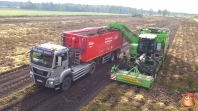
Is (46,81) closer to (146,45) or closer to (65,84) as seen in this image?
(65,84)

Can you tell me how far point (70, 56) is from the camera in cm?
1558

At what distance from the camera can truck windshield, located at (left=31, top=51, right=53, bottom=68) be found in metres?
12.2

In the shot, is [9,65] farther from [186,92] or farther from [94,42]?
[186,92]

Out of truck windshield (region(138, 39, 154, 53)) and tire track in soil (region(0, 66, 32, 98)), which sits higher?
truck windshield (region(138, 39, 154, 53))

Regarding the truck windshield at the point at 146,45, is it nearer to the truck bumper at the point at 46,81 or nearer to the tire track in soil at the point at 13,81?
the truck bumper at the point at 46,81

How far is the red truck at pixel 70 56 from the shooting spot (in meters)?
12.4

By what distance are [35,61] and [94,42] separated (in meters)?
5.81

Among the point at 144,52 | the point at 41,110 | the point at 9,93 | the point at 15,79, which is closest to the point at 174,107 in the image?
the point at 144,52

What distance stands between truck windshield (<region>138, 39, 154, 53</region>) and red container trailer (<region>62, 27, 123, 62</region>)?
10.7 ft

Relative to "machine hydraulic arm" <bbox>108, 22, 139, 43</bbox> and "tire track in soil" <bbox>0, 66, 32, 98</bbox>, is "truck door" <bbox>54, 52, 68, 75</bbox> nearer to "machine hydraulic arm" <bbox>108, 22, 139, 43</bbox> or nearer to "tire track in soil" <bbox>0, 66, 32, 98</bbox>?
"tire track in soil" <bbox>0, 66, 32, 98</bbox>

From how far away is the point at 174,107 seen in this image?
1260 centimetres

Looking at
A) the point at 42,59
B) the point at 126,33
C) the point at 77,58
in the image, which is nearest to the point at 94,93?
the point at 77,58

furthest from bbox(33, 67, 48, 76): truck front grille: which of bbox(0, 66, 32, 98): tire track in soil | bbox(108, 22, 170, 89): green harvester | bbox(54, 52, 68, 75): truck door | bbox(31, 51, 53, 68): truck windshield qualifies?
bbox(108, 22, 170, 89): green harvester

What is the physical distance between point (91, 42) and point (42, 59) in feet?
16.5
